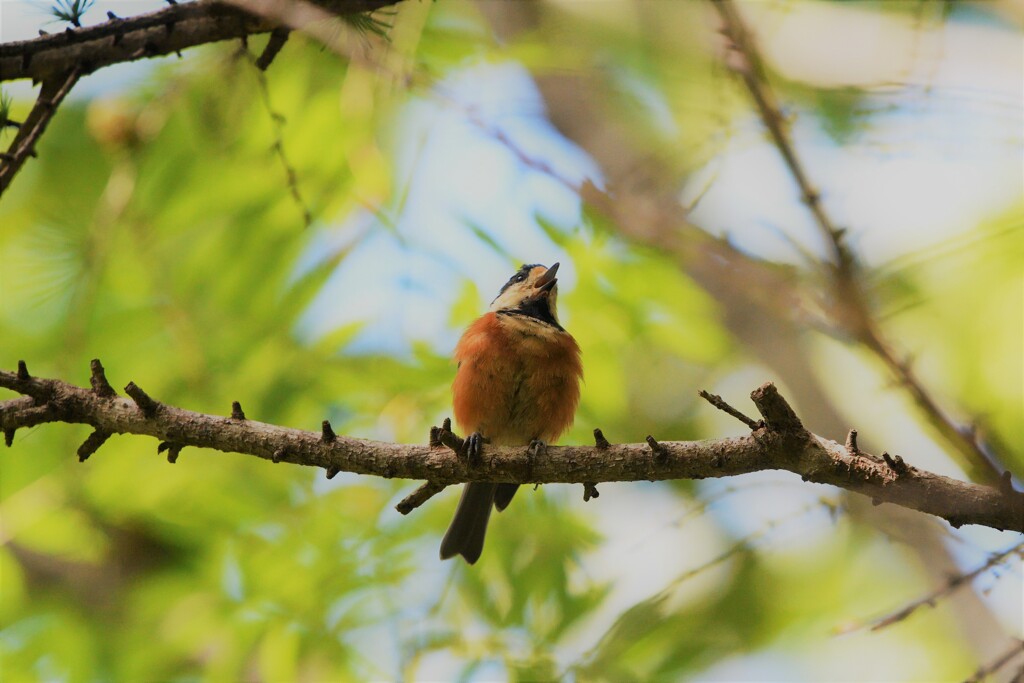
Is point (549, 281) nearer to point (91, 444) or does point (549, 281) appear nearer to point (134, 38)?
point (134, 38)

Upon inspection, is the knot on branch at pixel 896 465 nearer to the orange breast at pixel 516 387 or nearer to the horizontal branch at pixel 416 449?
the horizontal branch at pixel 416 449

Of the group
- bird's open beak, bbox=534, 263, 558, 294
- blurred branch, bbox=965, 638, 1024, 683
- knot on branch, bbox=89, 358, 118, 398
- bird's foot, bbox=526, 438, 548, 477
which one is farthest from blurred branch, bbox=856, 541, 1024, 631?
bird's open beak, bbox=534, 263, 558, 294

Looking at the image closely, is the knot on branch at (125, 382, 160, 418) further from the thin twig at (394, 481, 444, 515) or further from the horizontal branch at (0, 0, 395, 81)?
the horizontal branch at (0, 0, 395, 81)

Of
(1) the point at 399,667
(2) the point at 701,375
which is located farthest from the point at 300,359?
(2) the point at 701,375

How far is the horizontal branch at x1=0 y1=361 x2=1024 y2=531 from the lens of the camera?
2738mm

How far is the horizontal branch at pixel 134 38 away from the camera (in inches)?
142

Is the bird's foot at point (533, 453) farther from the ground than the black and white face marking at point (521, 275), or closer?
closer

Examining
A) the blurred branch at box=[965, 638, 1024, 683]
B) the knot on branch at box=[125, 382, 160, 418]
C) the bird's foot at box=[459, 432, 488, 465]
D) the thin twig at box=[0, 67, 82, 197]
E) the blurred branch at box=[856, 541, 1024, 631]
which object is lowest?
the blurred branch at box=[965, 638, 1024, 683]

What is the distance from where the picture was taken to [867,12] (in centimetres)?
470

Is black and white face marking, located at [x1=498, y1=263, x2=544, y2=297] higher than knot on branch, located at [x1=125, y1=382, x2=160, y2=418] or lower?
higher

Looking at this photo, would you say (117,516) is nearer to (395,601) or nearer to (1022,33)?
(395,601)

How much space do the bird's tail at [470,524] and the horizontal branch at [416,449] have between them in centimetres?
134

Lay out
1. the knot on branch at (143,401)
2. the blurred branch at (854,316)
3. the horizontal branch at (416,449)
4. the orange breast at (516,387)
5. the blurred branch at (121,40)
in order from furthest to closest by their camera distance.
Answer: the orange breast at (516,387), the blurred branch at (121,40), the knot on branch at (143,401), the horizontal branch at (416,449), the blurred branch at (854,316)

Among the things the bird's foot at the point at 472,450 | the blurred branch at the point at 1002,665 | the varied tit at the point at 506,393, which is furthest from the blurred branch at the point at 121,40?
the blurred branch at the point at 1002,665
